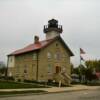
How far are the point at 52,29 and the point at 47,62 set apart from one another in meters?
8.81

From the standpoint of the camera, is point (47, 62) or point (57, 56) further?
point (57, 56)

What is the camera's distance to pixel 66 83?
5025cm

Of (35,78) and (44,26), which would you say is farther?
(44,26)

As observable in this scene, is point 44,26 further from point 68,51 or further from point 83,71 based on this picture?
point 83,71

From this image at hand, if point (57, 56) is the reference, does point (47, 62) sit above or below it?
below

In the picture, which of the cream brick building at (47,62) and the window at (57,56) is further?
the window at (57,56)

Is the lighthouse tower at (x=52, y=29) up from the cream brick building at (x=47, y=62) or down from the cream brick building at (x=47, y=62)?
up

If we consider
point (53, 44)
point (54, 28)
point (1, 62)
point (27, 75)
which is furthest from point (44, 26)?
point (1, 62)

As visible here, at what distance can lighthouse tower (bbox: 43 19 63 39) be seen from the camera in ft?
192

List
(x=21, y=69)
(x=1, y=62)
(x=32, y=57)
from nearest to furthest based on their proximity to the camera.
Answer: (x=32, y=57) → (x=21, y=69) → (x=1, y=62)

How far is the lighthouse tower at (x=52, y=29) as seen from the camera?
58.5m

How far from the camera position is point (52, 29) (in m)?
58.6

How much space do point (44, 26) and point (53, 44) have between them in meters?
7.78

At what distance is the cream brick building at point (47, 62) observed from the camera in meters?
52.1
